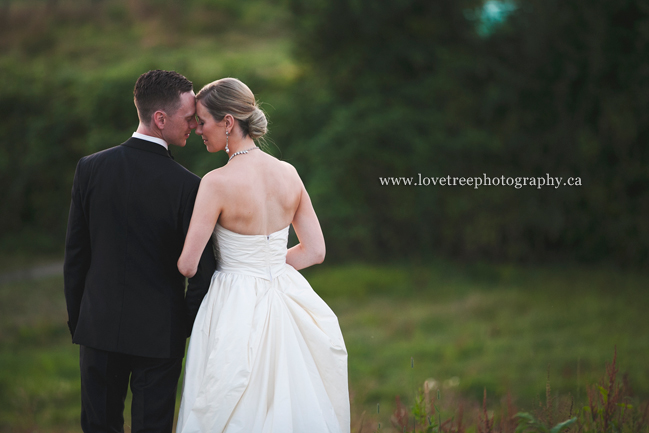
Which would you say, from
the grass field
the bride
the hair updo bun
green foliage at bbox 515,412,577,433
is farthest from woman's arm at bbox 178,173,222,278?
the grass field

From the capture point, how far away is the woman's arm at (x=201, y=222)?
8.07 feet

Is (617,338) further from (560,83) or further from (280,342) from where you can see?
(280,342)

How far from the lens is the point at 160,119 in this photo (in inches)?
102

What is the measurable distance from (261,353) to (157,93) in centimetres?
129

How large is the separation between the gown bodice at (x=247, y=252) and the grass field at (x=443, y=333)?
9.53 feet

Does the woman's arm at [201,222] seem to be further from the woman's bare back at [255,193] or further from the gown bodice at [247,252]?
the gown bodice at [247,252]

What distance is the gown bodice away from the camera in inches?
104

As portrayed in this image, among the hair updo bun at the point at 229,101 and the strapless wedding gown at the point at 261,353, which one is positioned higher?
the hair updo bun at the point at 229,101

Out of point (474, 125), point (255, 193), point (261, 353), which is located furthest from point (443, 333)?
point (255, 193)

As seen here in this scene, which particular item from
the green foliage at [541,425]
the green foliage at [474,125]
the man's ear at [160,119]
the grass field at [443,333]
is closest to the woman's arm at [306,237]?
the man's ear at [160,119]

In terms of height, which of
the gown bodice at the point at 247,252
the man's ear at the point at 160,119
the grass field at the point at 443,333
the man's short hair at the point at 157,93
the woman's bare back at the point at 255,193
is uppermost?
the man's short hair at the point at 157,93

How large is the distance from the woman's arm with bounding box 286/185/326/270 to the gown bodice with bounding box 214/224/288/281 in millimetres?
185

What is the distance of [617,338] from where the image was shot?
7074mm

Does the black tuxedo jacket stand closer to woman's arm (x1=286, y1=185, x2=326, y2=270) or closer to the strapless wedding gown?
the strapless wedding gown
